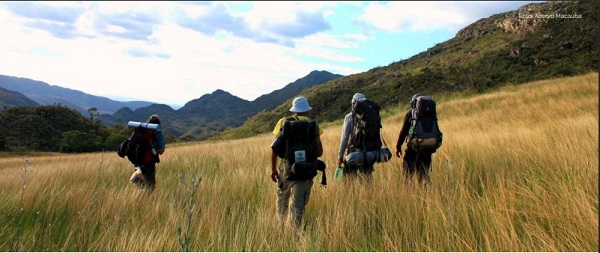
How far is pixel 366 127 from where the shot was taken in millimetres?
5461

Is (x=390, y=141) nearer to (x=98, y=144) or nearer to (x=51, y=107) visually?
(x=98, y=144)

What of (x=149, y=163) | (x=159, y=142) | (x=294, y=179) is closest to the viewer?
(x=294, y=179)

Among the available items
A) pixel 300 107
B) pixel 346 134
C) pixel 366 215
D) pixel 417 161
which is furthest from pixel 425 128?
pixel 366 215

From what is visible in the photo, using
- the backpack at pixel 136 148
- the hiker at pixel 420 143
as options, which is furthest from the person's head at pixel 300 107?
the backpack at pixel 136 148

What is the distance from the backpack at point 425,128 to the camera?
5539mm

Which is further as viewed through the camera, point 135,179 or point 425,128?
point 135,179

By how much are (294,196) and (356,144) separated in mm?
1811

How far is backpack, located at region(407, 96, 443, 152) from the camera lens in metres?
5.54

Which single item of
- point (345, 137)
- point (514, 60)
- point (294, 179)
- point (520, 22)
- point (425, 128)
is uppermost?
point (520, 22)

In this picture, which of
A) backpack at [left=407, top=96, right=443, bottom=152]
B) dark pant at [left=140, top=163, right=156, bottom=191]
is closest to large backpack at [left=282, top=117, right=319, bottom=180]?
backpack at [left=407, top=96, right=443, bottom=152]

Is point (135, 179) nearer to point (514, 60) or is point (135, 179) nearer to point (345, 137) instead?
point (345, 137)

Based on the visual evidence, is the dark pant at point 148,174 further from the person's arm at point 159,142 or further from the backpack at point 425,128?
the backpack at point 425,128

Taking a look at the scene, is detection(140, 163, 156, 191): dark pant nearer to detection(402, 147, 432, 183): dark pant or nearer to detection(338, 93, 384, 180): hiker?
detection(338, 93, 384, 180): hiker

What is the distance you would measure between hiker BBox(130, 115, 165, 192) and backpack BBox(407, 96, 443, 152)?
423cm
